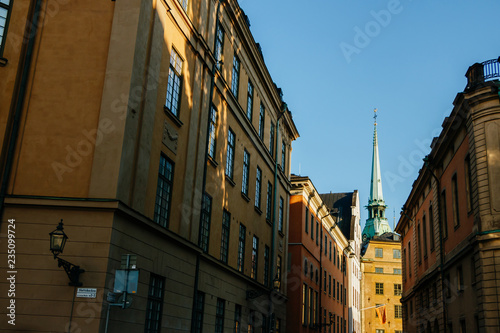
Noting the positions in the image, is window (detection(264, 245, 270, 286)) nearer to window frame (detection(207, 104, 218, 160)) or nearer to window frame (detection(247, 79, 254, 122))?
window frame (detection(247, 79, 254, 122))

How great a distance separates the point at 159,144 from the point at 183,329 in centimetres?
582

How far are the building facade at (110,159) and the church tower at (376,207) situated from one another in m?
90.4

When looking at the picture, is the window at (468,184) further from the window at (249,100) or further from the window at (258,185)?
the window at (249,100)

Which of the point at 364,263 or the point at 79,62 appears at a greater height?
the point at 364,263

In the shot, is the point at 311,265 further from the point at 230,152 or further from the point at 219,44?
the point at 219,44

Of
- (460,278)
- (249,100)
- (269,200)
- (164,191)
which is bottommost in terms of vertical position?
(460,278)

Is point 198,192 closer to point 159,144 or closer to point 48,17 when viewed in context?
point 159,144

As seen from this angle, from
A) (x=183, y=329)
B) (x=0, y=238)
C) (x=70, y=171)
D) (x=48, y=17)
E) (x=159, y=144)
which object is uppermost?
(x=48, y=17)

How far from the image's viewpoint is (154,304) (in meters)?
15.1

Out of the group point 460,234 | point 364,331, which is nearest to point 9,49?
point 460,234

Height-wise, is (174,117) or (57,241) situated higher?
(174,117)

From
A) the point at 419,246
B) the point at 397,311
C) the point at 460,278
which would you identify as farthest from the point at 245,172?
the point at 397,311

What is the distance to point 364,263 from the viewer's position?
268 ft

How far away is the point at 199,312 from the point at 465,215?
12082 mm
